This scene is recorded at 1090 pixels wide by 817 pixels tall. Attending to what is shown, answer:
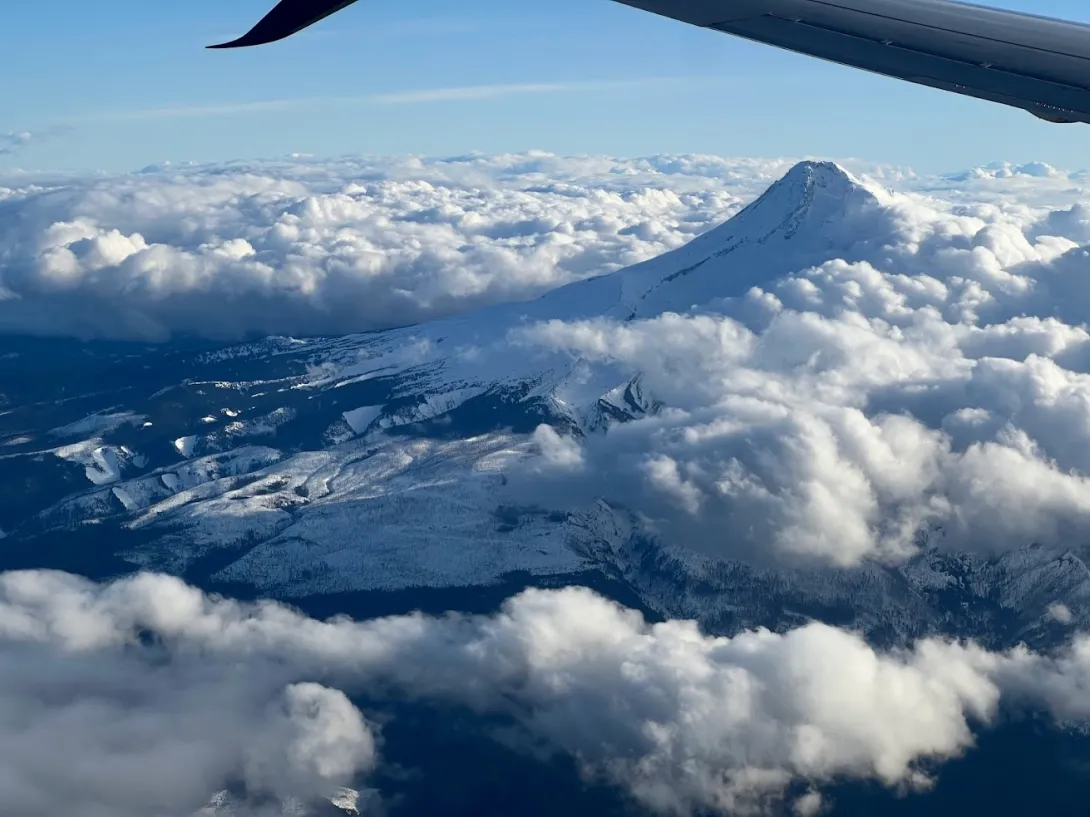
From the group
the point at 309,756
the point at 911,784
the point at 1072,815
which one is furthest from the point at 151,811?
the point at 1072,815

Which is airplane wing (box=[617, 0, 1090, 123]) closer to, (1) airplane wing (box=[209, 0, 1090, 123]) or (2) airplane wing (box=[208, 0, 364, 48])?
(1) airplane wing (box=[209, 0, 1090, 123])

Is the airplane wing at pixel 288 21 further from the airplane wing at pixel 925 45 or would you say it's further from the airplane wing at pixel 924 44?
the airplane wing at pixel 925 45

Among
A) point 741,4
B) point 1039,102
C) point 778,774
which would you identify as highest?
point 741,4

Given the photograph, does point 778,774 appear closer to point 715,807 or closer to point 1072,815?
point 715,807

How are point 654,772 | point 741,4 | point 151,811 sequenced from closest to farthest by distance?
point 741,4
point 151,811
point 654,772

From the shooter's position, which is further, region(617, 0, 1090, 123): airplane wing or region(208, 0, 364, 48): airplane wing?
region(617, 0, 1090, 123): airplane wing

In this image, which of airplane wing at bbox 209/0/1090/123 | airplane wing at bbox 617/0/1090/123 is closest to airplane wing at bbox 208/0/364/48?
airplane wing at bbox 209/0/1090/123
